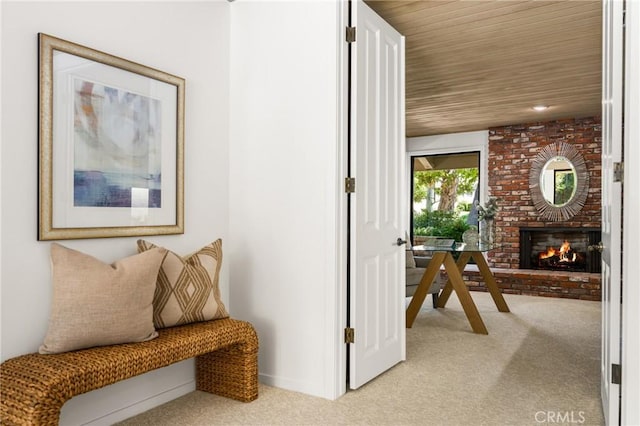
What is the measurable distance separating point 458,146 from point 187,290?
5.92m

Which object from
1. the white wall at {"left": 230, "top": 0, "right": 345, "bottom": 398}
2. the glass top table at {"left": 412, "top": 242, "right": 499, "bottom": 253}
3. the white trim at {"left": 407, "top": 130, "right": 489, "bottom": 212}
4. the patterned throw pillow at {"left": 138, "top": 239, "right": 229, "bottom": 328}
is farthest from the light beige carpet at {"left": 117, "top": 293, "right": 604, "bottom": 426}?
the white trim at {"left": 407, "top": 130, "right": 489, "bottom": 212}

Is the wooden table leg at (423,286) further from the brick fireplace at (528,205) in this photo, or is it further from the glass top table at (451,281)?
the brick fireplace at (528,205)

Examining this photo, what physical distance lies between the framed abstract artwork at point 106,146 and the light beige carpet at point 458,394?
103cm

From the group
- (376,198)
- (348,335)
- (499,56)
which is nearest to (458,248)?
(499,56)

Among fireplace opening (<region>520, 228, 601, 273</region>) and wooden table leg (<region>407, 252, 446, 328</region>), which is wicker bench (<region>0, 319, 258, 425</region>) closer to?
wooden table leg (<region>407, 252, 446, 328</region>)

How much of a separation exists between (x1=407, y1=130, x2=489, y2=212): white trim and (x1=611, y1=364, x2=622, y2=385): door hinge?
5.36m

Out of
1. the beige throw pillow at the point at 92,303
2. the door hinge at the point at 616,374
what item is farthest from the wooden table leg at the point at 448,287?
the beige throw pillow at the point at 92,303

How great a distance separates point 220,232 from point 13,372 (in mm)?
1381

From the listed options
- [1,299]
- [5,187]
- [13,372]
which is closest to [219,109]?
[5,187]

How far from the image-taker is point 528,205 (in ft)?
22.6

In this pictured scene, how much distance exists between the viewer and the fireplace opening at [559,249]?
6.46 meters

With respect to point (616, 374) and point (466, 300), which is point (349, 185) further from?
point (466, 300)

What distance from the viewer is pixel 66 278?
2014mm

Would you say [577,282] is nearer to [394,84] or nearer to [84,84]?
[394,84]
